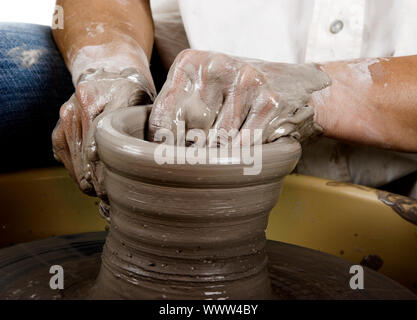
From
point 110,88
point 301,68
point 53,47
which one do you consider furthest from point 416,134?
point 53,47

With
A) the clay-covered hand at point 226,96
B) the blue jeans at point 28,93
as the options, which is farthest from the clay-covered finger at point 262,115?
the blue jeans at point 28,93

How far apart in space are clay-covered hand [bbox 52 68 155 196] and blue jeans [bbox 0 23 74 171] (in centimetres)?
33

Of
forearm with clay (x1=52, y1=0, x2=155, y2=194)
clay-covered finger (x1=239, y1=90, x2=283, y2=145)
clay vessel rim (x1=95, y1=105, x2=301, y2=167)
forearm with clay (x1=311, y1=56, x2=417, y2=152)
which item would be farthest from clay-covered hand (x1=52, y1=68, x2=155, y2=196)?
forearm with clay (x1=311, y1=56, x2=417, y2=152)

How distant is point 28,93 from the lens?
131 cm

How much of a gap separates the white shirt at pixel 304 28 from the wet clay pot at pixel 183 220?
584 millimetres

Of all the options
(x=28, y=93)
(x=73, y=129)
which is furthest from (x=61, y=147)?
(x=28, y=93)

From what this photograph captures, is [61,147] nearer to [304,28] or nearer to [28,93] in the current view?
[28,93]

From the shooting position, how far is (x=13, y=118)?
1295 millimetres

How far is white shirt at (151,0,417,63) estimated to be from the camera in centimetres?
123

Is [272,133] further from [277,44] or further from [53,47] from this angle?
[53,47]

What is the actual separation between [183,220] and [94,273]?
330mm

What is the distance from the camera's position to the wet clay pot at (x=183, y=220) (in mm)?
646

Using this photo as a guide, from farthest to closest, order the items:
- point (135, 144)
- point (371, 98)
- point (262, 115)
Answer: point (371, 98)
point (262, 115)
point (135, 144)

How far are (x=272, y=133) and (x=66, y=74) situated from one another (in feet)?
2.52
